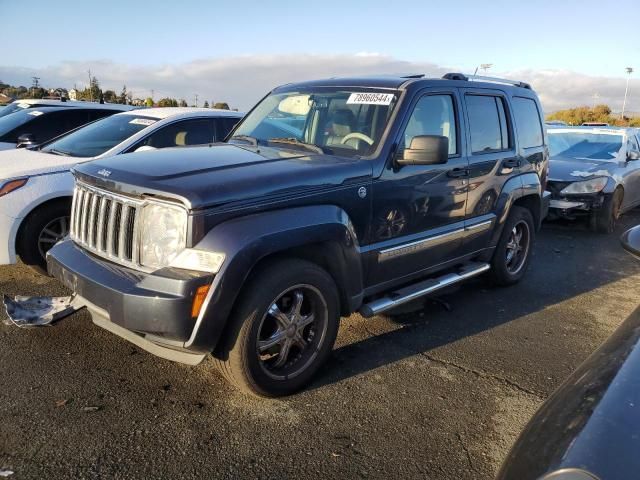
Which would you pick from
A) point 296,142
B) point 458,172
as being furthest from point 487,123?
point 296,142

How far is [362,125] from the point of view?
400 cm

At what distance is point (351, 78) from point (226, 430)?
3042 millimetres

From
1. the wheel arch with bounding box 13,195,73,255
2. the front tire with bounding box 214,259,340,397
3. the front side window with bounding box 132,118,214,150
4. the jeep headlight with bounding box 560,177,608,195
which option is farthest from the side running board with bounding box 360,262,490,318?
the jeep headlight with bounding box 560,177,608,195

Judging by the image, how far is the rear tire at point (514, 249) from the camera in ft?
17.7

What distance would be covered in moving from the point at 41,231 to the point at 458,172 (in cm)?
392

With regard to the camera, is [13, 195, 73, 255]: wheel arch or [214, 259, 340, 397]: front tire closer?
[214, 259, 340, 397]: front tire

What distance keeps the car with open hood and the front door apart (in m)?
4.69

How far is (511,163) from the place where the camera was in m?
5.20

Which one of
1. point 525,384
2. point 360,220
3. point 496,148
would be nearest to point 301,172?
point 360,220

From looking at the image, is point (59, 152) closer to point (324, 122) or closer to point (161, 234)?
point (324, 122)

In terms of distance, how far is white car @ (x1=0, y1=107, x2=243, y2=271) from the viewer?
476 cm

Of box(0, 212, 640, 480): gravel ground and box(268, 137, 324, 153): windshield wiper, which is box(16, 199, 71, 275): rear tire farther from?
box(268, 137, 324, 153): windshield wiper

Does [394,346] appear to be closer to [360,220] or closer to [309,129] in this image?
[360,220]

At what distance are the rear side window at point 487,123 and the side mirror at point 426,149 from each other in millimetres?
1075
